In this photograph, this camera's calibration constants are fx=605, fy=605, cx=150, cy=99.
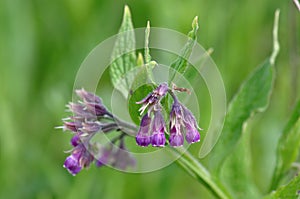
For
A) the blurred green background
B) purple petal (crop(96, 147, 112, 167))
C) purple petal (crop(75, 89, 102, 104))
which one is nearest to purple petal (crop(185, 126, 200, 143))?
purple petal (crop(75, 89, 102, 104))

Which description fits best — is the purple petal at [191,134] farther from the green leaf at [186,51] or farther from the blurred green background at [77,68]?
the blurred green background at [77,68]

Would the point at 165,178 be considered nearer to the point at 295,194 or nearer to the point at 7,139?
the point at 7,139

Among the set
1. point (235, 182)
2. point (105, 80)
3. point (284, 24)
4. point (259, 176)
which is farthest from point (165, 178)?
point (284, 24)

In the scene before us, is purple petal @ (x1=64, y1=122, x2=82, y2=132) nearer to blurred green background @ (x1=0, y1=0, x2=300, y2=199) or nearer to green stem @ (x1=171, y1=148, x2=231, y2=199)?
green stem @ (x1=171, y1=148, x2=231, y2=199)

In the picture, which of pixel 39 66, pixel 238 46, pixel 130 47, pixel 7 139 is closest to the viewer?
pixel 130 47

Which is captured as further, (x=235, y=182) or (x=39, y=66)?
(x=39, y=66)

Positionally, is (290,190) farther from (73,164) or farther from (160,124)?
(73,164)

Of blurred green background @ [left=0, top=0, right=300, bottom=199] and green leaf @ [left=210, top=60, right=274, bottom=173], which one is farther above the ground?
blurred green background @ [left=0, top=0, right=300, bottom=199]
